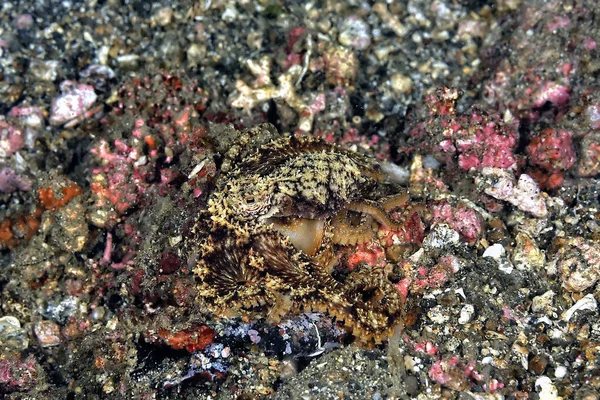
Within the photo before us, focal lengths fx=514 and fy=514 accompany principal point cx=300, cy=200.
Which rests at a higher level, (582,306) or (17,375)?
(582,306)

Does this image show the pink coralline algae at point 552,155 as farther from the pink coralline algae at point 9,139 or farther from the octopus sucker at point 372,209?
the pink coralline algae at point 9,139

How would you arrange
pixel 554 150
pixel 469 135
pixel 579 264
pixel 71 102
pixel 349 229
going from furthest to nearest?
pixel 71 102, pixel 469 135, pixel 554 150, pixel 579 264, pixel 349 229

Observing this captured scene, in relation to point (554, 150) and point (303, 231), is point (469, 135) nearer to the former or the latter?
point (554, 150)

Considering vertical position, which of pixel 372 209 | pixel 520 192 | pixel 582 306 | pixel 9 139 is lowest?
pixel 9 139

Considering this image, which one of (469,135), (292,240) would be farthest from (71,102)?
(469,135)

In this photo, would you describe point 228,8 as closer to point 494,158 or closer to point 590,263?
point 494,158

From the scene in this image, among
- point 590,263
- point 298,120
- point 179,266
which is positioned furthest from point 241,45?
point 590,263

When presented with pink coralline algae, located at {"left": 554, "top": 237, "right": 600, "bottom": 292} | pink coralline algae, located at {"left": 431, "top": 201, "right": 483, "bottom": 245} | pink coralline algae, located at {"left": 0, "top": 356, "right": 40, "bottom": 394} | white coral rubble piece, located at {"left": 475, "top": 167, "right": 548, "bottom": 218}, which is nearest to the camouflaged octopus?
pink coralline algae, located at {"left": 431, "top": 201, "right": 483, "bottom": 245}

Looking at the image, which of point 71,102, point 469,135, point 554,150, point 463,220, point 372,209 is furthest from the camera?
point 71,102
